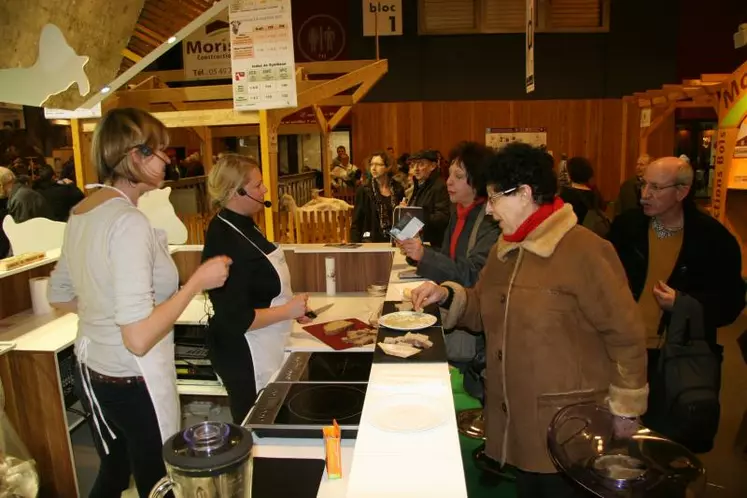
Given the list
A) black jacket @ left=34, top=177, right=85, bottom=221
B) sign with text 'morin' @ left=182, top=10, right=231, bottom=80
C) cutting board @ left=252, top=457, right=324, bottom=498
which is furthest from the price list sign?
sign with text 'morin' @ left=182, top=10, right=231, bottom=80

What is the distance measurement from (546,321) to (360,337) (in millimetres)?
930

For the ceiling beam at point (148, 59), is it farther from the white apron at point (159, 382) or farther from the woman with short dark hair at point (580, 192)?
the woman with short dark hair at point (580, 192)

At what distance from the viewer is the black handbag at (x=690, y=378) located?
7.62ft

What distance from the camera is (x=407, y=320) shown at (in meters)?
2.08

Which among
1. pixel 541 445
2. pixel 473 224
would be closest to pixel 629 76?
pixel 473 224

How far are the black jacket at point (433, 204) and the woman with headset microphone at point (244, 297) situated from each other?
7.71ft

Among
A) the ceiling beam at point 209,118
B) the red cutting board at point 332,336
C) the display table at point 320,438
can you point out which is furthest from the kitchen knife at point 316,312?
the ceiling beam at point 209,118

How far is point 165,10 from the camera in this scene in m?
3.01

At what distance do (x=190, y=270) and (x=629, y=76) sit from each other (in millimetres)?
10043

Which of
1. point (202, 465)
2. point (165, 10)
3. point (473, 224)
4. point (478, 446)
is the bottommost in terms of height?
point (478, 446)

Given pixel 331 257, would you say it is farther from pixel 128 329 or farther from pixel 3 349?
pixel 128 329

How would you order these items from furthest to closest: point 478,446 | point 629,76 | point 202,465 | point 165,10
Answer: point 629,76 < point 478,446 < point 165,10 < point 202,465

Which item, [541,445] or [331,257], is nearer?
[541,445]

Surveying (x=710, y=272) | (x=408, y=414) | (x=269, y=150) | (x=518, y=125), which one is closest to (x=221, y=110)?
(x=269, y=150)
